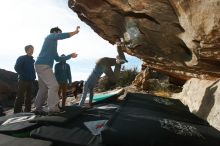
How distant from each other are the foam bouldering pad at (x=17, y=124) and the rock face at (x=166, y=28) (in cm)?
306

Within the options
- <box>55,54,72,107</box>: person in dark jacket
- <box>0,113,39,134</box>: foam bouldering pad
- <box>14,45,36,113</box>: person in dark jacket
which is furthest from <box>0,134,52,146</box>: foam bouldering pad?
<box>55,54,72,107</box>: person in dark jacket

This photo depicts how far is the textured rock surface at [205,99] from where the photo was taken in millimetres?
6625

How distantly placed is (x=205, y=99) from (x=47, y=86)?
3565mm

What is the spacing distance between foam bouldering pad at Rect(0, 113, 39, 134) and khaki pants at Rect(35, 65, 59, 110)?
18.9 inches

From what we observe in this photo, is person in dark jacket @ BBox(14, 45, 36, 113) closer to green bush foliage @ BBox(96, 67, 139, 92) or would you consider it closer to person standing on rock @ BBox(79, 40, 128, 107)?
person standing on rock @ BBox(79, 40, 128, 107)

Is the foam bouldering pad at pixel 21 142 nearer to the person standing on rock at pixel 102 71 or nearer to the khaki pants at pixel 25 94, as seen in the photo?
the khaki pants at pixel 25 94

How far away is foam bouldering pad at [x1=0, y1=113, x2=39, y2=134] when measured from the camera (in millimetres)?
5512

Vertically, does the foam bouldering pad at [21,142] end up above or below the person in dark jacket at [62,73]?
below

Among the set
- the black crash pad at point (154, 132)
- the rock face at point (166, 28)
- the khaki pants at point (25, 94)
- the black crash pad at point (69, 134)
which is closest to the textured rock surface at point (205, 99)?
the rock face at point (166, 28)

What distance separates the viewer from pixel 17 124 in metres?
5.81

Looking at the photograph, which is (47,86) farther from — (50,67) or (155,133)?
(155,133)

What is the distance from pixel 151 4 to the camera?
21.6ft

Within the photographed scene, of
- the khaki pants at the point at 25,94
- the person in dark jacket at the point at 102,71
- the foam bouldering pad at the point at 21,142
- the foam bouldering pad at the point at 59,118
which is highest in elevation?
the person in dark jacket at the point at 102,71

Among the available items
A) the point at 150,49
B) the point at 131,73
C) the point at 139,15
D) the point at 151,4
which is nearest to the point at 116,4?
the point at 139,15
